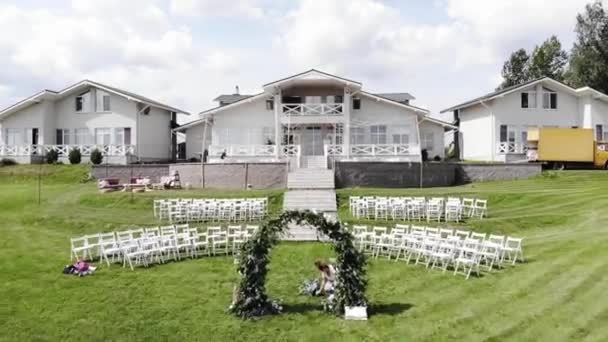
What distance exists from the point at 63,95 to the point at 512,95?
107ft

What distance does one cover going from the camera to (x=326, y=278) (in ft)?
43.3

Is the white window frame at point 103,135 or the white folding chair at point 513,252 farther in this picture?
the white window frame at point 103,135

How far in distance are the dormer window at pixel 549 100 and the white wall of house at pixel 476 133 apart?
420 cm

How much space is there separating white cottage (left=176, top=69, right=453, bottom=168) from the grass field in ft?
54.1

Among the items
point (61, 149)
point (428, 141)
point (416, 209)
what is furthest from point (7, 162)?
point (416, 209)

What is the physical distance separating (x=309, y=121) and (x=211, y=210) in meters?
14.2

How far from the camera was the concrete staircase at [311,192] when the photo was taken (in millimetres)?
24641

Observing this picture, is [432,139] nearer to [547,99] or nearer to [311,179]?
[547,99]

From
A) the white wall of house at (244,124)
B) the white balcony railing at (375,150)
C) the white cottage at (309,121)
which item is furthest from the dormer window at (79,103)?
the white balcony railing at (375,150)

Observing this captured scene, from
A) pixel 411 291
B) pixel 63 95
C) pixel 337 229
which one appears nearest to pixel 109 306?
pixel 337 229

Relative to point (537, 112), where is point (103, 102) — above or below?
above

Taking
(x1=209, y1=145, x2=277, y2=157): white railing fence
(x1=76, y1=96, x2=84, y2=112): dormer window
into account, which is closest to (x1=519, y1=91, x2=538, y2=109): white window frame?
(x1=209, y1=145, x2=277, y2=157): white railing fence

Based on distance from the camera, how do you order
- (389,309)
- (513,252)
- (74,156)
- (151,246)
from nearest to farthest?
(389,309), (513,252), (151,246), (74,156)

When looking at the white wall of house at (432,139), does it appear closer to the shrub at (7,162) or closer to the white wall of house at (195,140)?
the white wall of house at (195,140)
